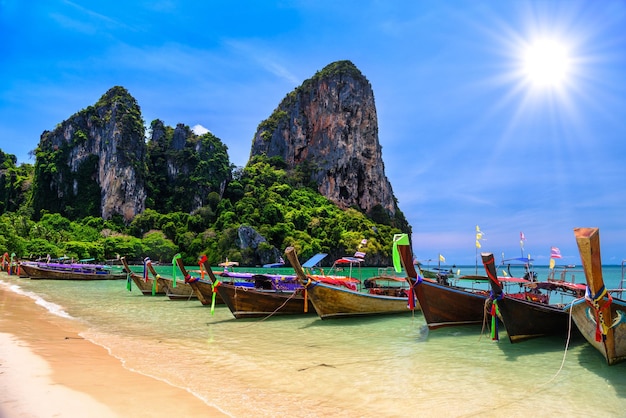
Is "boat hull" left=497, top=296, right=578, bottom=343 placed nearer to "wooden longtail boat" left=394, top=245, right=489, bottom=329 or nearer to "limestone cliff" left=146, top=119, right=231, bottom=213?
"wooden longtail boat" left=394, top=245, right=489, bottom=329

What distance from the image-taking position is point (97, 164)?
83.0m

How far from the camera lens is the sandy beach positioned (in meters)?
5.02

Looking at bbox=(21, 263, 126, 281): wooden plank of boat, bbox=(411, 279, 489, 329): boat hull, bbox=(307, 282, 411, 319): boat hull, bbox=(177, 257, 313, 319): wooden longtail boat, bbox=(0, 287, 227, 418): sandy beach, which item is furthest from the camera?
bbox=(21, 263, 126, 281): wooden plank of boat

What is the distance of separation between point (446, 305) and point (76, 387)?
30.6 feet

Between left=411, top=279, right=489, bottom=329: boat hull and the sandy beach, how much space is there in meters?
7.20

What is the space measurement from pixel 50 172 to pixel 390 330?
90710 millimetres

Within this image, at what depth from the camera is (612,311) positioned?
7.29 meters

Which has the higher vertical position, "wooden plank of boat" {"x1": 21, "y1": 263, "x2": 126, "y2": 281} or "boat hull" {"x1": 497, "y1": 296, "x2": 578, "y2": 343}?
"boat hull" {"x1": 497, "y1": 296, "x2": 578, "y2": 343}

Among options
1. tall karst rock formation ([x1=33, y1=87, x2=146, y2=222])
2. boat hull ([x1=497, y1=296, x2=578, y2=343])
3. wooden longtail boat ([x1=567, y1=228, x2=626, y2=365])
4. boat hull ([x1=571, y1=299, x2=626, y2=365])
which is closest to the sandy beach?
wooden longtail boat ([x1=567, y1=228, x2=626, y2=365])

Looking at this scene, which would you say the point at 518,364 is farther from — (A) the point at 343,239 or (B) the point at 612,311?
(A) the point at 343,239

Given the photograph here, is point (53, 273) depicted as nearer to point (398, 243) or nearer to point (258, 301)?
point (258, 301)

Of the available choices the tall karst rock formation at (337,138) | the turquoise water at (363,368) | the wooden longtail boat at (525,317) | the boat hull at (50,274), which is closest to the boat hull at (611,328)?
the turquoise water at (363,368)

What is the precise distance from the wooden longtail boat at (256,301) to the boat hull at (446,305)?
4493 millimetres

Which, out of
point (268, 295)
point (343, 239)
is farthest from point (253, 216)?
point (268, 295)
